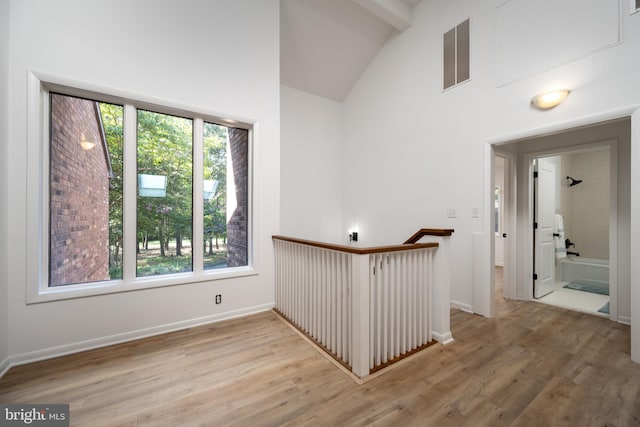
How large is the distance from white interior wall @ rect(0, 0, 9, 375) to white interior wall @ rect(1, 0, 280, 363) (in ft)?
0.10

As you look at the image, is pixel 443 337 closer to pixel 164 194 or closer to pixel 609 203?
pixel 609 203

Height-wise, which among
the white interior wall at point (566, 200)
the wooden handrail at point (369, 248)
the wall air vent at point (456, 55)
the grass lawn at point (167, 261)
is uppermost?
the wall air vent at point (456, 55)

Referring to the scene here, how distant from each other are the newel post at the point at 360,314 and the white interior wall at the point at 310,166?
2.61m

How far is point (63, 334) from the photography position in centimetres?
215

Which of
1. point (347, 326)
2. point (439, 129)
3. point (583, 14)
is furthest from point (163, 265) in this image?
point (583, 14)

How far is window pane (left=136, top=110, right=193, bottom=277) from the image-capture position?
258 centimetres

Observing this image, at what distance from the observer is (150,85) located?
8.21 feet

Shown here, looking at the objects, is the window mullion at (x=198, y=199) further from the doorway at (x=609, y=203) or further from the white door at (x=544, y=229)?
the white door at (x=544, y=229)

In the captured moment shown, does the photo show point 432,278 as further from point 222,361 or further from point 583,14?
point 583,14

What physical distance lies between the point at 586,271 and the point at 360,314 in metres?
5.13

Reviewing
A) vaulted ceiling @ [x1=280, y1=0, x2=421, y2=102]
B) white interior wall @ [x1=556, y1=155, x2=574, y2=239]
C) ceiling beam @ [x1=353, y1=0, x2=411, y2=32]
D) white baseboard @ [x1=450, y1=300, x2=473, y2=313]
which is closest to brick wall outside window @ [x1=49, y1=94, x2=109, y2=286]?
vaulted ceiling @ [x1=280, y1=0, x2=421, y2=102]

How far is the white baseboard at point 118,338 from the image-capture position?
2033 millimetres

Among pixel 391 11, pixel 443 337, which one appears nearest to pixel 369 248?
pixel 443 337

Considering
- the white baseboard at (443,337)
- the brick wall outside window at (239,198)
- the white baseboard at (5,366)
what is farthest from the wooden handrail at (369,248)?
the white baseboard at (5,366)
